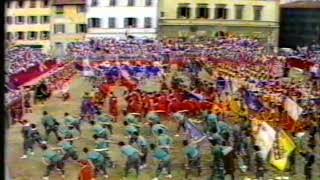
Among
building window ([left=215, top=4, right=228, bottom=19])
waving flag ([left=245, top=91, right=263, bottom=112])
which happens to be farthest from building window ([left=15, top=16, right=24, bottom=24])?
waving flag ([left=245, top=91, right=263, bottom=112])

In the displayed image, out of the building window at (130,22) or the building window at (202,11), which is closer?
the building window at (130,22)

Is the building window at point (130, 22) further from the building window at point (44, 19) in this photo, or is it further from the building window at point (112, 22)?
the building window at point (44, 19)

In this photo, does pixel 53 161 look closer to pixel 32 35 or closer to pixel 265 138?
pixel 265 138

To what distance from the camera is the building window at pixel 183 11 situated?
127 ft

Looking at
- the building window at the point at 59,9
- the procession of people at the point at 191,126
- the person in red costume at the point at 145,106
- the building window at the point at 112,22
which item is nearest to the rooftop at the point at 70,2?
the building window at the point at 59,9

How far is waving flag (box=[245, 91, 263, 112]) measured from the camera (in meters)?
13.9

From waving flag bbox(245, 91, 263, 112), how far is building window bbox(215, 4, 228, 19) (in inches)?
954

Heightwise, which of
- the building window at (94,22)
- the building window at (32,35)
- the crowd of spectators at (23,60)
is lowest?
the crowd of spectators at (23,60)

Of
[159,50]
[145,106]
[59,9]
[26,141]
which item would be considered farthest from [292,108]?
[59,9]

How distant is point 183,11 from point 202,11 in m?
1.19

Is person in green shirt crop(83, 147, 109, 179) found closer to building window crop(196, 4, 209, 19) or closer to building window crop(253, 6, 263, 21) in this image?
building window crop(196, 4, 209, 19)

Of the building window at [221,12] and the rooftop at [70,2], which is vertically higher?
the rooftop at [70,2]

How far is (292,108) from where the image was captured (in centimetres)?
1304

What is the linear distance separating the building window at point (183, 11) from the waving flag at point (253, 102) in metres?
24.3
